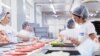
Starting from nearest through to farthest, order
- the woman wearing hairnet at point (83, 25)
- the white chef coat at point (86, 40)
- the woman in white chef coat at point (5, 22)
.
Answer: the white chef coat at point (86, 40), the woman wearing hairnet at point (83, 25), the woman in white chef coat at point (5, 22)

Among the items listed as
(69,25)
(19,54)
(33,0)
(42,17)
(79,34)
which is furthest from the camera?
(42,17)

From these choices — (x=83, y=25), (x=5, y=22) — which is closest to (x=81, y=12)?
(x=83, y=25)

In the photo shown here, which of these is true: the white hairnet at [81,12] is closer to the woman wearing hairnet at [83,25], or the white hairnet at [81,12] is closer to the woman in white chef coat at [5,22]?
the woman wearing hairnet at [83,25]

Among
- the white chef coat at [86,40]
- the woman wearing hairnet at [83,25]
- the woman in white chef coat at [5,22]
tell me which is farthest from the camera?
the woman in white chef coat at [5,22]

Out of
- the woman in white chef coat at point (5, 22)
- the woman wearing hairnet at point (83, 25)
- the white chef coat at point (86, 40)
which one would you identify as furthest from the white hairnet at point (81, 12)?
the woman in white chef coat at point (5, 22)

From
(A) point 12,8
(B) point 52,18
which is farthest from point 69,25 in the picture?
(B) point 52,18

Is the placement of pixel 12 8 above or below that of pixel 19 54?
above

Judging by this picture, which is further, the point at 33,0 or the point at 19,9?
the point at 33,0

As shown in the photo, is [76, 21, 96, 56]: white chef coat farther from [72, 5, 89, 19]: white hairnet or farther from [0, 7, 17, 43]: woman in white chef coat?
[0, 7, 17, 43]: woman in white chef coat

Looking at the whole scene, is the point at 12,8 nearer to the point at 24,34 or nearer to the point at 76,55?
the point at 24,34

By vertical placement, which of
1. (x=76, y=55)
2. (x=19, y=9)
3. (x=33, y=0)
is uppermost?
(x=33, y=0)

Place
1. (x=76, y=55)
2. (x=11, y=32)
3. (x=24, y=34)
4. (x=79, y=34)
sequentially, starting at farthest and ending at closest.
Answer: (x=24, y=34) → (x=11, y=32) → (x=79, y=34) → (x=76, y=55)

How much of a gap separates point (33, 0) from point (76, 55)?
9335 millimetres

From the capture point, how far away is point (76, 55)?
231 cm
